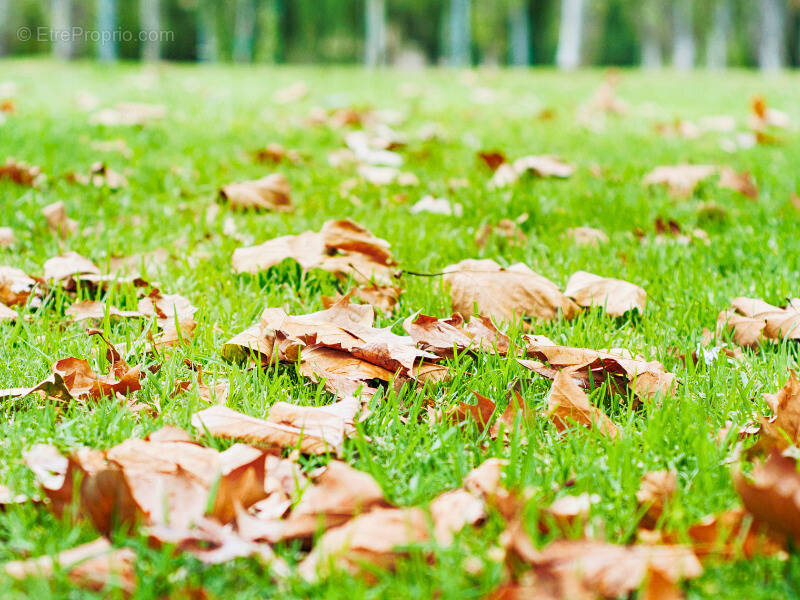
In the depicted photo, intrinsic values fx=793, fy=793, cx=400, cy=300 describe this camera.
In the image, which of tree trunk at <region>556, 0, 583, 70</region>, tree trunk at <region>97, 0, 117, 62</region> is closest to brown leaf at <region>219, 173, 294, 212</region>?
tree trunk at <region>97, 0, 117, 62</region>

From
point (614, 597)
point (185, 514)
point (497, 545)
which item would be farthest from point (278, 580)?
point (614, 597)

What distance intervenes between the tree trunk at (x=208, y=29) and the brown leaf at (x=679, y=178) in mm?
29383

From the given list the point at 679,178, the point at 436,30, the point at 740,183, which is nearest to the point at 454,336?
the point at 679,178

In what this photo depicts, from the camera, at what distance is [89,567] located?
95cm

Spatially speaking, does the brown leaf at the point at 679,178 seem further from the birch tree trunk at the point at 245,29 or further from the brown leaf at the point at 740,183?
the birch tree trunk at the point at 245,29

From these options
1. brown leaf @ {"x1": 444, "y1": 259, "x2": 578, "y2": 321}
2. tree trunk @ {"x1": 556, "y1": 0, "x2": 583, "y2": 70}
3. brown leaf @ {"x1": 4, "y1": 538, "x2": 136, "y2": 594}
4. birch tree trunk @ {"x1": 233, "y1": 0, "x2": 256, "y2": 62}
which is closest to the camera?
brown leaf @ {"x1": 4, "y1": 538, "x2": 136, "y2": 594}

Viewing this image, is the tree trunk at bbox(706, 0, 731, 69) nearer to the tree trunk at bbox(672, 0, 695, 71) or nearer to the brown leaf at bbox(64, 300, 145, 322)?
the tree trunk at bbox(672, 0, 695, 71)

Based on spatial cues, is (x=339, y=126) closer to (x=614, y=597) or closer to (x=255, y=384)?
(x=255, y=384)

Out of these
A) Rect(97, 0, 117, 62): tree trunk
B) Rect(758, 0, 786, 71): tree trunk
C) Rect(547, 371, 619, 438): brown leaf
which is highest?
Rect(758, 0, 786, 71): tree trunk

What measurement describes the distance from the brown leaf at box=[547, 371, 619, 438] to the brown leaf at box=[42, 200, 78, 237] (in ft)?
5.66

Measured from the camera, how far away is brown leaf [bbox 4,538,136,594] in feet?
3.07

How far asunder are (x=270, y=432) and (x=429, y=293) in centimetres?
77

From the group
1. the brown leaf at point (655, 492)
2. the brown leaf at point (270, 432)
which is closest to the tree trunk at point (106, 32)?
the brown leaf at point (270, 432)

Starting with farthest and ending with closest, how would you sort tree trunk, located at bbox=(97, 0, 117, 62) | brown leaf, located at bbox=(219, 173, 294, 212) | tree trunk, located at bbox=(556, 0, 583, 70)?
1. tree trunk, located at bbox=(556, 0, 583, 70)
2. tree trunk, located at bbox=(97, 0, 117, 62)
3. brown leaf, located at bbox=(219, 173, 294, 212)
